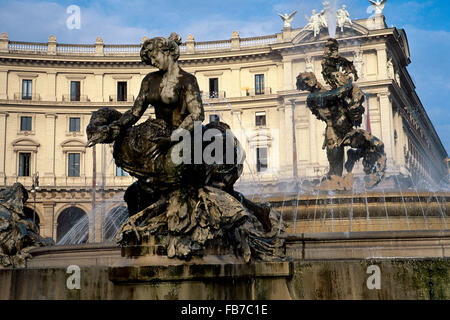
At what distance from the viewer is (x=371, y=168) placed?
1138 cm

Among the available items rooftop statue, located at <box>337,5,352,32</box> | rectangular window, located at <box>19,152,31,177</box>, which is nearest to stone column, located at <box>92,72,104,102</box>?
rectangular window, located at <box>19,152,31,177</box>

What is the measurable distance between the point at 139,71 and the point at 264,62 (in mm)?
11447

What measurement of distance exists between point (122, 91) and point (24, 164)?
10785mm

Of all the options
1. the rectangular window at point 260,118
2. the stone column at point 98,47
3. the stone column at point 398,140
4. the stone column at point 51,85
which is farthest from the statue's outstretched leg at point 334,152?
the stone column at point 98,47

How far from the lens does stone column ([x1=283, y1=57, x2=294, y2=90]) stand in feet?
163

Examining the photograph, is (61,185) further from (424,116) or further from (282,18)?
(424,116)

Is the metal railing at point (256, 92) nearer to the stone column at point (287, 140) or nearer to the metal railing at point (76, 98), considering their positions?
the stone column at point (287, 140)

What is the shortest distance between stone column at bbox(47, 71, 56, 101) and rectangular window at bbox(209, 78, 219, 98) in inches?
552

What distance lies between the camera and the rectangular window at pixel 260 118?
2026 inches

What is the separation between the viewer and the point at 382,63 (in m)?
47.5

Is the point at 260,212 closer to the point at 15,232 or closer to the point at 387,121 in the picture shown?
the point at 15,232

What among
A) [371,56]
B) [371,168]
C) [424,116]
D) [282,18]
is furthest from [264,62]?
[371,168]
